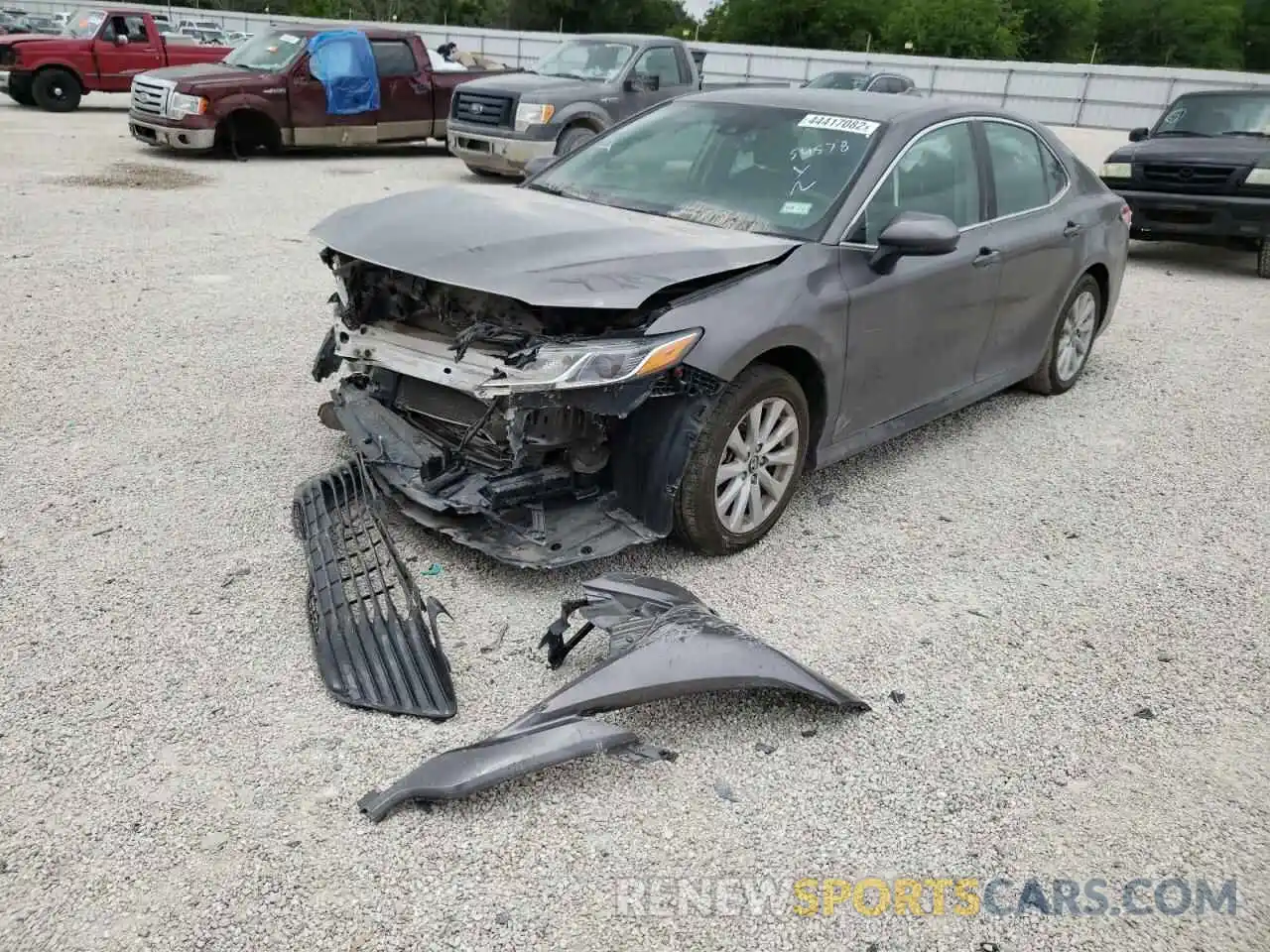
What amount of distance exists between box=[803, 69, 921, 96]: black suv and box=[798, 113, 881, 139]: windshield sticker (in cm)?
1070

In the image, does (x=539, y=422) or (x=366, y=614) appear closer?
(x=366, y=614)

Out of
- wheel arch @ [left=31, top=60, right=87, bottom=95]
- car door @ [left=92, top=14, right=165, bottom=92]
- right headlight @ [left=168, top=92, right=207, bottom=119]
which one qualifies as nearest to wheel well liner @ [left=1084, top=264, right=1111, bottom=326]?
right headlight @ [left=168, top=92, right=207, bottom=119]

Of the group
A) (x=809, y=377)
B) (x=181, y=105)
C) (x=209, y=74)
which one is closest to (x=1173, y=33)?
(x=209, y=74)

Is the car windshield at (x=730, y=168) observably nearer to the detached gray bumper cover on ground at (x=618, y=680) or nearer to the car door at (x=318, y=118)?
the detached gray bumper cover on ground at (x=618, y=680)

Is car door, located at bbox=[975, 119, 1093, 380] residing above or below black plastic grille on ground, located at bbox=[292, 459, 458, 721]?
above

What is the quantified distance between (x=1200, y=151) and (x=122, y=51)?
16742 millimetres

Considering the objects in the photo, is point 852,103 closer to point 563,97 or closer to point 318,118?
point 563,97

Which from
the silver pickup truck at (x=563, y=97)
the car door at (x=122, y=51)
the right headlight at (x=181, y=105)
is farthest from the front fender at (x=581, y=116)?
the car door at (x=122, y=51)

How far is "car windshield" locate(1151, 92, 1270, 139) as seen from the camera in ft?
34.7

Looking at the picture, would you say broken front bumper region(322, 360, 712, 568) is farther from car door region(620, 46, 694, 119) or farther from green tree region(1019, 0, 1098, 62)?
green tree region(1019, 0, 1098, 62)

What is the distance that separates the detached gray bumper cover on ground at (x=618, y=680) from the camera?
272 cm

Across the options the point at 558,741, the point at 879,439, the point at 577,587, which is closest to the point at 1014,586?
the point at 879,439

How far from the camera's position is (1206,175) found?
10008 mm

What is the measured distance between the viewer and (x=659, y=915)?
244cm
